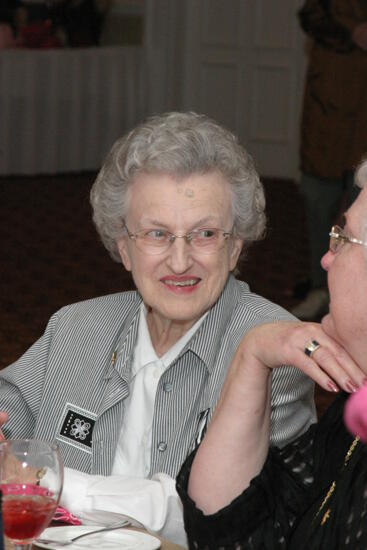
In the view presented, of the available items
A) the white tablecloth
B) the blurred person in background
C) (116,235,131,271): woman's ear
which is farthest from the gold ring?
the white tablecloth

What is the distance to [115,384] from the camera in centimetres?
252

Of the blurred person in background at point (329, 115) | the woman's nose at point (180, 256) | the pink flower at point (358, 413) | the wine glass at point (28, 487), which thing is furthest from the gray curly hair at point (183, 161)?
the blurred person in background at point (329, 115)

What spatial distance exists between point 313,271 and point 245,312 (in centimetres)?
389

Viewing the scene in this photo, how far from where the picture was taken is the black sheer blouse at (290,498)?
1914mm

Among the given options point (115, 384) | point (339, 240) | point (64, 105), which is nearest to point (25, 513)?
point (339, 240)

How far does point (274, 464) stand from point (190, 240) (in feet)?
2.06

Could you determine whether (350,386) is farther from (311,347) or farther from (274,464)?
(274,464)

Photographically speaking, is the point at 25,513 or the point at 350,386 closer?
the point at 25,513

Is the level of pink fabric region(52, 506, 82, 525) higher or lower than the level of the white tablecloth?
higher

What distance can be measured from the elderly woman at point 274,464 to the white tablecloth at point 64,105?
8326 mm

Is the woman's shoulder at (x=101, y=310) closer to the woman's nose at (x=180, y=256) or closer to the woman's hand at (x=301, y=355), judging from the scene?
the woman's nose at (x=180, y=256)

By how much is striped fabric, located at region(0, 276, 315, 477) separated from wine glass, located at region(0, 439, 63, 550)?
2.33ft

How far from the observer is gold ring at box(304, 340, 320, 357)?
6.11 ft

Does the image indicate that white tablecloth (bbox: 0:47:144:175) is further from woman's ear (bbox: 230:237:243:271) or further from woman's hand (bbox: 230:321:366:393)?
woman's hand (bbox: 230:321:366:393)
